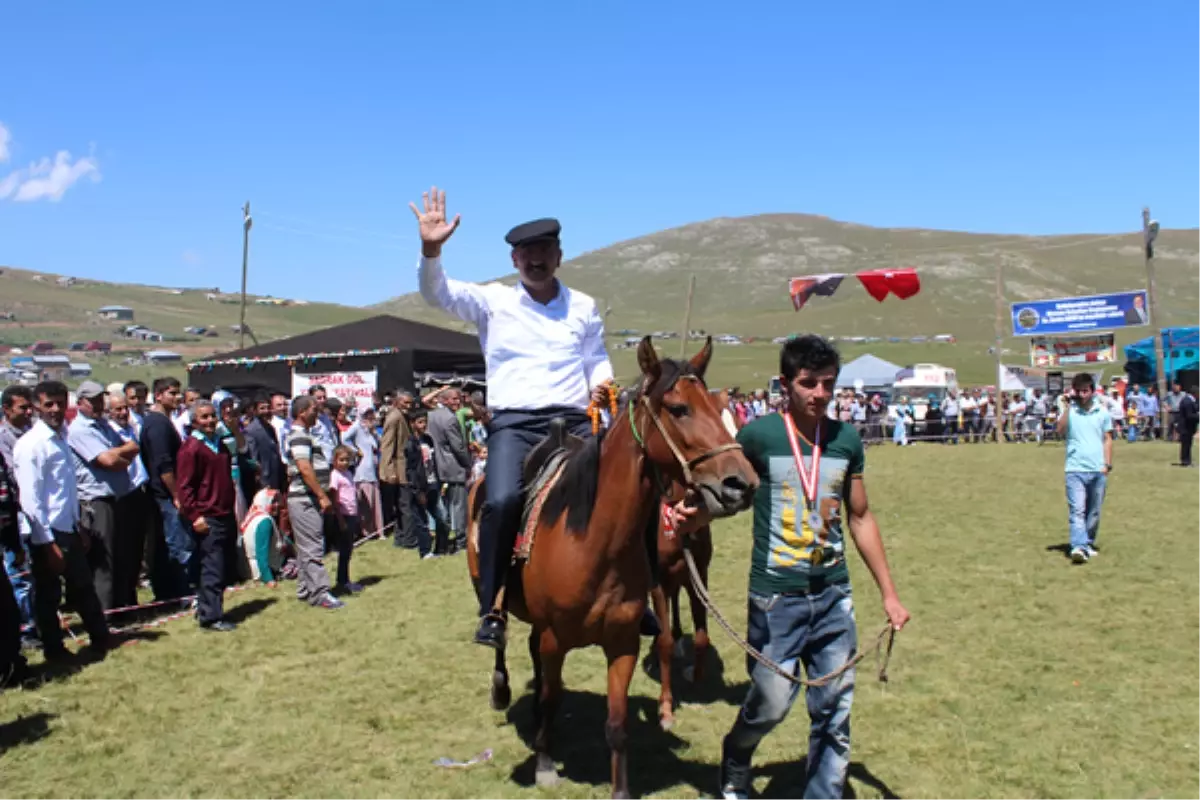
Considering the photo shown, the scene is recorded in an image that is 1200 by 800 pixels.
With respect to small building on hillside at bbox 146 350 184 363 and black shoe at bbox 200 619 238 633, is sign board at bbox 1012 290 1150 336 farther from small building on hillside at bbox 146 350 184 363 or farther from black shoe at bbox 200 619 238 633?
small building on hillside at bbox 146 350 184 363

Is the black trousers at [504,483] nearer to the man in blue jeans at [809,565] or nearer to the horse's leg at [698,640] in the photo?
the man in blue jeans at [809,565]

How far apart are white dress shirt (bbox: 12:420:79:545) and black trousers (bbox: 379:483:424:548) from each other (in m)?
5.64

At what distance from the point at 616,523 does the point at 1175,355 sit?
4057 cm

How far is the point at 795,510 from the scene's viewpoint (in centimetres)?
402

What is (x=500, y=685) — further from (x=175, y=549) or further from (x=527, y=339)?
(x=175, y=549)

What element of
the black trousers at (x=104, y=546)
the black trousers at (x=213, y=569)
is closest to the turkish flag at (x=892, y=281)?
the black trousers at (x=213, y=569)

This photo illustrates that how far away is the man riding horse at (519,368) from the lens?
5.07 metres

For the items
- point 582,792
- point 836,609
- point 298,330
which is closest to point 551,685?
point 582,792

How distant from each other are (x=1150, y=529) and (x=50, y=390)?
47.4ft

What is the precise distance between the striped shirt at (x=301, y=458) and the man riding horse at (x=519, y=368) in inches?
175

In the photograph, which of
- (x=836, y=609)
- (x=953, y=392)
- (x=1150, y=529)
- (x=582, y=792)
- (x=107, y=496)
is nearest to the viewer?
(x=836, y=609)

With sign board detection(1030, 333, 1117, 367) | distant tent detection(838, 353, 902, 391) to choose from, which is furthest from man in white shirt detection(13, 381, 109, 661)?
distant tent detection(838, 353, 902, 391)

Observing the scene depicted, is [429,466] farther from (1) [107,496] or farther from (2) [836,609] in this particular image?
(2) [836,609]

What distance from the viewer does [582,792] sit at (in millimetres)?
4879
